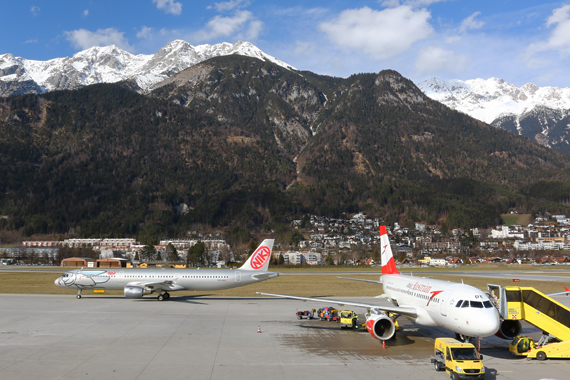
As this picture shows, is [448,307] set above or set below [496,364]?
above

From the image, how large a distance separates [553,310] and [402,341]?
8905 mm

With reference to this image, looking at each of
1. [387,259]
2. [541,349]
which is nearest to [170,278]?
[387,259]

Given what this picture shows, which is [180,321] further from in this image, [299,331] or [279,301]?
[279,301]

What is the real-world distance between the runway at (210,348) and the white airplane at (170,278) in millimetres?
7766

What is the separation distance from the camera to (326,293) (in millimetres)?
58281

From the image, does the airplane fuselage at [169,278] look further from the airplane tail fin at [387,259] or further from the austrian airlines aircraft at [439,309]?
the austrian airlines aircraft at [439,309]

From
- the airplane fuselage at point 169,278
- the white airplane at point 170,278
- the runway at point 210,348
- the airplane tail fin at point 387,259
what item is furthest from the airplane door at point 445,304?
the white airplane at point 170,278

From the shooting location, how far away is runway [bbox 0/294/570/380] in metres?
20.5

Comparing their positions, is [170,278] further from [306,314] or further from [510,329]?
[510,329]

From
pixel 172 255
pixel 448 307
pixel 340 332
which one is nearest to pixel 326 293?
pixel 340 332

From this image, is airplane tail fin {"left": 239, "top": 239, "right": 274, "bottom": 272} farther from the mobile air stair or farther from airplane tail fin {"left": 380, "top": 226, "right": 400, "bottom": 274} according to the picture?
the mobile air stair

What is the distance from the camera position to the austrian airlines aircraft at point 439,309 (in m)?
22.1

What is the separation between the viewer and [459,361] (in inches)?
766

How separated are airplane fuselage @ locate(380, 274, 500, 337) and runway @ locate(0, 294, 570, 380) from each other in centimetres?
206
